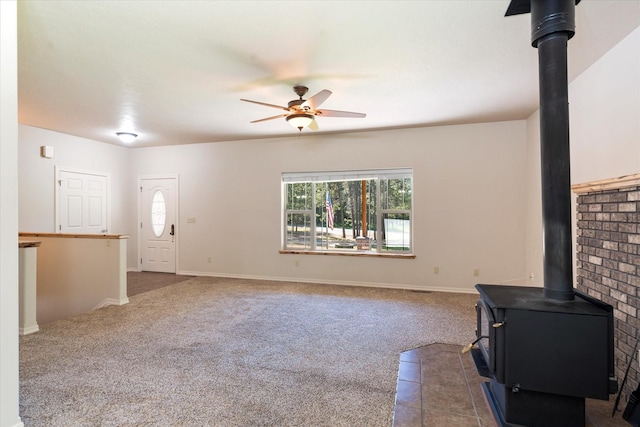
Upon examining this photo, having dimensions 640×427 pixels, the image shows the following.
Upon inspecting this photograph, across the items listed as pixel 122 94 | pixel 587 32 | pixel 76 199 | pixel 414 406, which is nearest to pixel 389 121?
pixel 587 32

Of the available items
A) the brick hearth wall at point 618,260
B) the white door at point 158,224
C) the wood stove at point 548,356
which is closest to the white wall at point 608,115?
the brick hearth wall at point 618,260

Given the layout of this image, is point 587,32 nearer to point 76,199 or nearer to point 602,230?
point 602,230

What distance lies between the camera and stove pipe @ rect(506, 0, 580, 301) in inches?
68.4

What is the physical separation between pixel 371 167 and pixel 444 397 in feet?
11.9

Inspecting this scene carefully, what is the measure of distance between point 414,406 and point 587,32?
2857 millimetres

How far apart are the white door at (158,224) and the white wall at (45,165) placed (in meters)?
0.56

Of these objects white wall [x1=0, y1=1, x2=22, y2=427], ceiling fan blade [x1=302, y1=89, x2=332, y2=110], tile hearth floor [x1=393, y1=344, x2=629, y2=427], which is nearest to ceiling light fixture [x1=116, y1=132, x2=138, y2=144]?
ceiling fan blade [x1=302, y1=89, x2=332, y2=110]

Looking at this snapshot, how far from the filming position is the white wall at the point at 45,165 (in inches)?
186

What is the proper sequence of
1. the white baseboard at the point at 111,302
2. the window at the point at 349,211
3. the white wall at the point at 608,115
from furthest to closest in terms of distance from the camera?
1. the window at the point at 349,211
2. the white baseboard at the point at 111,302
3. the white wall at the point at 608,115

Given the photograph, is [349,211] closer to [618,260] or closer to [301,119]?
[301,119]

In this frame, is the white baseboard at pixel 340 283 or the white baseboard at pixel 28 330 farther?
the white baseboard at pixel 340 283

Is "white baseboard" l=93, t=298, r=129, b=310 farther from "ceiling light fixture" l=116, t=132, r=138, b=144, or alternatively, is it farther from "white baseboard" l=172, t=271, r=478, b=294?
"ceiling light fixture" l=116, t=132, r=138, b=144

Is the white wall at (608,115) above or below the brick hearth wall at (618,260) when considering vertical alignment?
above

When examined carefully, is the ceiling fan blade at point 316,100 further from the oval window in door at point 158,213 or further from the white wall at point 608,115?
A: the oval window in door at point 158,213
